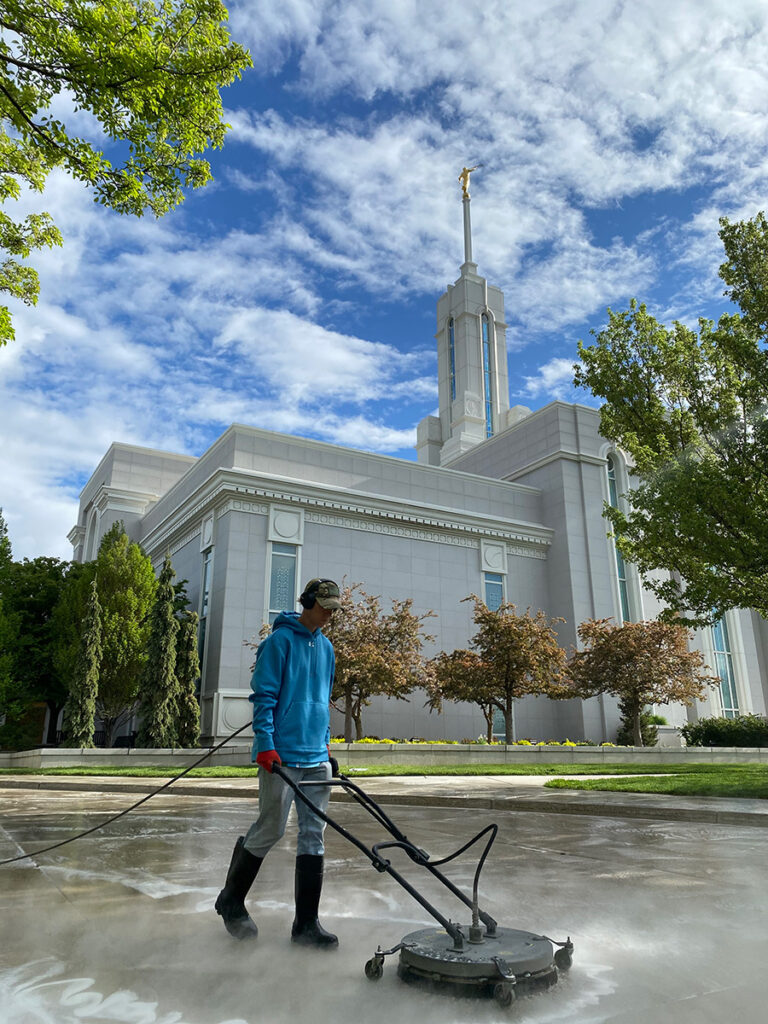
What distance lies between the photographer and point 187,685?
2323 centimetres

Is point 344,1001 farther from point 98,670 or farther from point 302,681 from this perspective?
point 98,670

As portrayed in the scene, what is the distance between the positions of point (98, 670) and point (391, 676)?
32.2 feet

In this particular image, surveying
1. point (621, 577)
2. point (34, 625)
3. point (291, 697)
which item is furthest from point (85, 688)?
point (291, 697)

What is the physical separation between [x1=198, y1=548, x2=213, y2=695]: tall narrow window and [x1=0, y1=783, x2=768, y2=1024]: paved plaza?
18.1 metres

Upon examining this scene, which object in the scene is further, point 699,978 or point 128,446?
point 128,446

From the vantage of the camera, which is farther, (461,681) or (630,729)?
(630,729)

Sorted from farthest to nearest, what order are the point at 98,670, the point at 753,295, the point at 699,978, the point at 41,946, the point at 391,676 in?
the point at 98,670 < the point at 391,676 < the point at 753,295 < the point at 41,946 < the point at 699,978

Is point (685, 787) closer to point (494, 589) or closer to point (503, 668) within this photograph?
point (503, 668)

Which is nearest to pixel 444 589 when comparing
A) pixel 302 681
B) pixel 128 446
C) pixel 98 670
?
pixel 98 670

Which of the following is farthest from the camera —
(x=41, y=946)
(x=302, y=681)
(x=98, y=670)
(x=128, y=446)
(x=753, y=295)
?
(x=128, y=446)

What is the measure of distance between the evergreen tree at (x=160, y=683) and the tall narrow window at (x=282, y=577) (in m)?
3.44

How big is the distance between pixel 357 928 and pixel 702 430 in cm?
1315

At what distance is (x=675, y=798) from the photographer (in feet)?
35.3

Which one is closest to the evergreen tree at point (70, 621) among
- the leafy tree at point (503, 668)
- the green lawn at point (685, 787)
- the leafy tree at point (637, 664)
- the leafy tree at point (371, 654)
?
the leafy tree at point (371, 654)
